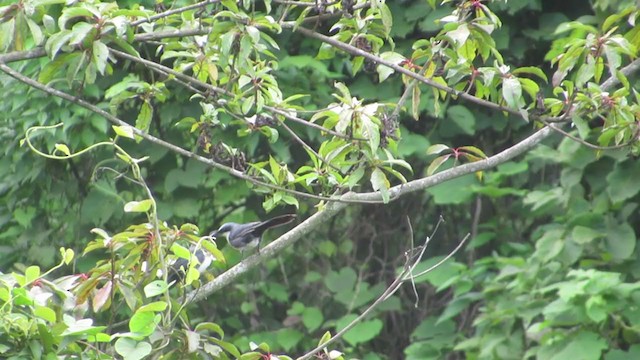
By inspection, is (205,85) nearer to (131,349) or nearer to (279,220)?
(279,220)

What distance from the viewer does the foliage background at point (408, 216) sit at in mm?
5102

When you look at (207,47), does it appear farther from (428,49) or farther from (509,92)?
(509,92)

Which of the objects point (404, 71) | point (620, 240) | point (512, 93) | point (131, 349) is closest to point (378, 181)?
point (404, 71)

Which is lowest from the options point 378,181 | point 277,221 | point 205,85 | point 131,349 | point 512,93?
point 277,221

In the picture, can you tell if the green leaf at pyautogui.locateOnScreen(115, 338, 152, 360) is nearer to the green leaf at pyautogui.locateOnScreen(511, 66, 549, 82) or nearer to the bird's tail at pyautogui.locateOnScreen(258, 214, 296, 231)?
the bird's tail at pyautogui.locateOnScreen(258, 214, 296, 231)

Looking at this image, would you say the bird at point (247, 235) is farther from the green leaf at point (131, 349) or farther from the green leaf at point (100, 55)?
the green leaf at point (131, 349)

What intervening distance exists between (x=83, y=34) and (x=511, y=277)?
3331mm

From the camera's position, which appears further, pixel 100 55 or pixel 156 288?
pixel 100 55

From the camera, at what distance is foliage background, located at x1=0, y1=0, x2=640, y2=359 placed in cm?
510

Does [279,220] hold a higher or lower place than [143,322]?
A: lower

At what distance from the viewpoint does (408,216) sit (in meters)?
5.21

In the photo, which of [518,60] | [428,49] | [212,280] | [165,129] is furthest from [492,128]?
[212,280]

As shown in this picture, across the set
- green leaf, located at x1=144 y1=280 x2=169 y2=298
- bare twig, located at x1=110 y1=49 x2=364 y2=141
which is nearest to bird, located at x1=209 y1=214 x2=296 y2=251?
bare twig, located at x1=110 y1=49 x2=364 y2=141

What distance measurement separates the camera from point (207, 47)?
3.28 metres
